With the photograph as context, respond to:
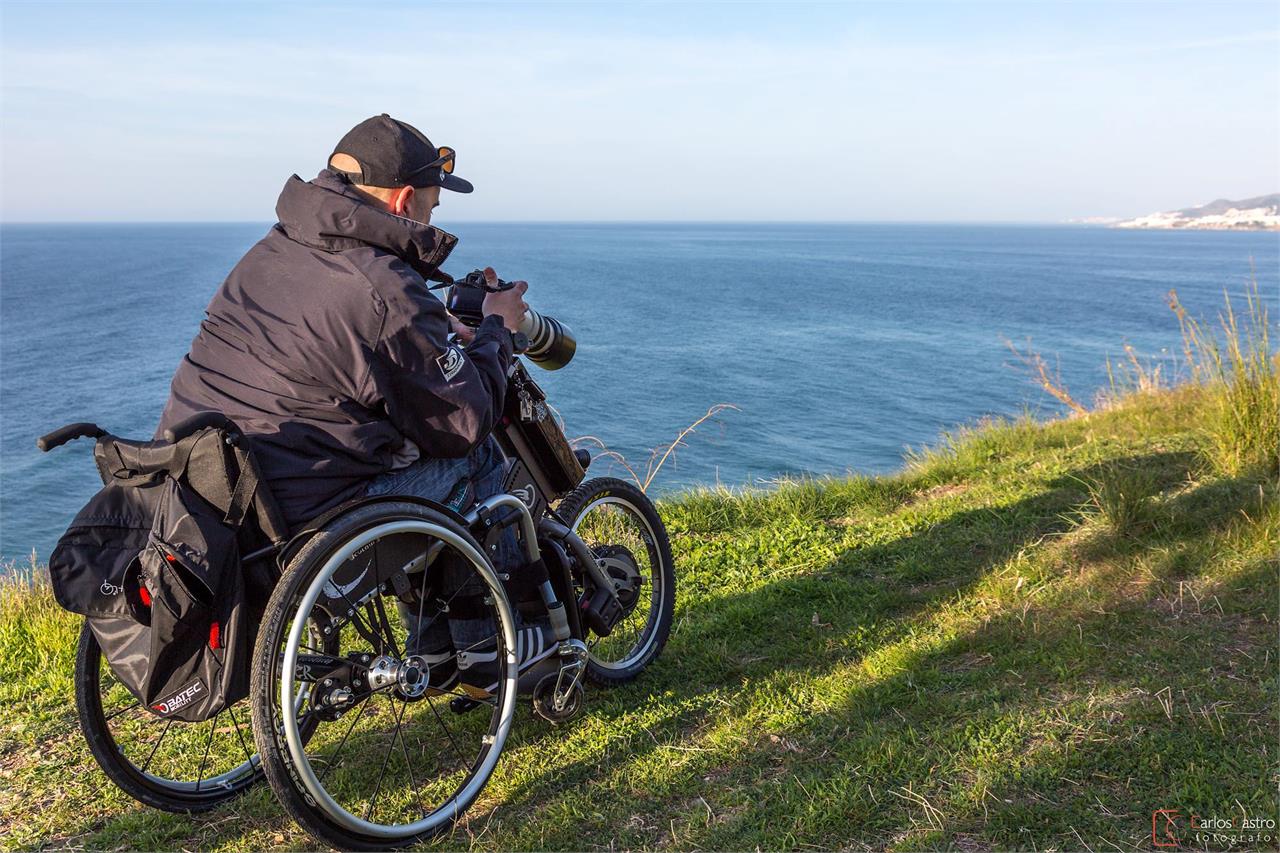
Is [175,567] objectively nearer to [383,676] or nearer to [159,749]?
[383,676]

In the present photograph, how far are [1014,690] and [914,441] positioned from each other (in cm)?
1902

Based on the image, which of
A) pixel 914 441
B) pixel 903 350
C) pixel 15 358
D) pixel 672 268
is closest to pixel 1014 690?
pixel 914 441

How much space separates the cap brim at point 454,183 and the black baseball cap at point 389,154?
0.06m

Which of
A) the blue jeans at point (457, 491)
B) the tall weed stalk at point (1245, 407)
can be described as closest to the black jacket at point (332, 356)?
the blue jeans at point (457, 491)

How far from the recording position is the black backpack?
280 centimetres

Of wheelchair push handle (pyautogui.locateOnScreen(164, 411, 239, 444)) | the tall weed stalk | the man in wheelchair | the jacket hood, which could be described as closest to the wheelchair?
wheelchair push handle (pyautogui.locateOnScreen(164, 411, 239, 444))

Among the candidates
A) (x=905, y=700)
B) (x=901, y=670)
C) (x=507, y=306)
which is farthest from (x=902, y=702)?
(x=507, y=306)

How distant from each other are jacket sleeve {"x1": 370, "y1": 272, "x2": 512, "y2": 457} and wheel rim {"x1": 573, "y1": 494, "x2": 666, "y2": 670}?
1190 mm

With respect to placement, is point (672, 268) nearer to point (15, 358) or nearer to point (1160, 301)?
point (1160, 301)

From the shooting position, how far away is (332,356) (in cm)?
310

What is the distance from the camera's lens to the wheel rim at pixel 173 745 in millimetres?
3400

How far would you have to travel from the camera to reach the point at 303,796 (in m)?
2.93

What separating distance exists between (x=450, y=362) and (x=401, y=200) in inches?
25.9

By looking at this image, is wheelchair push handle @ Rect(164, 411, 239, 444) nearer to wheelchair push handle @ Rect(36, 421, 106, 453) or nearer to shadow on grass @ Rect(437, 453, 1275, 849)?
wheelchair push handle @ Rect(36, 421, 106, 453)
